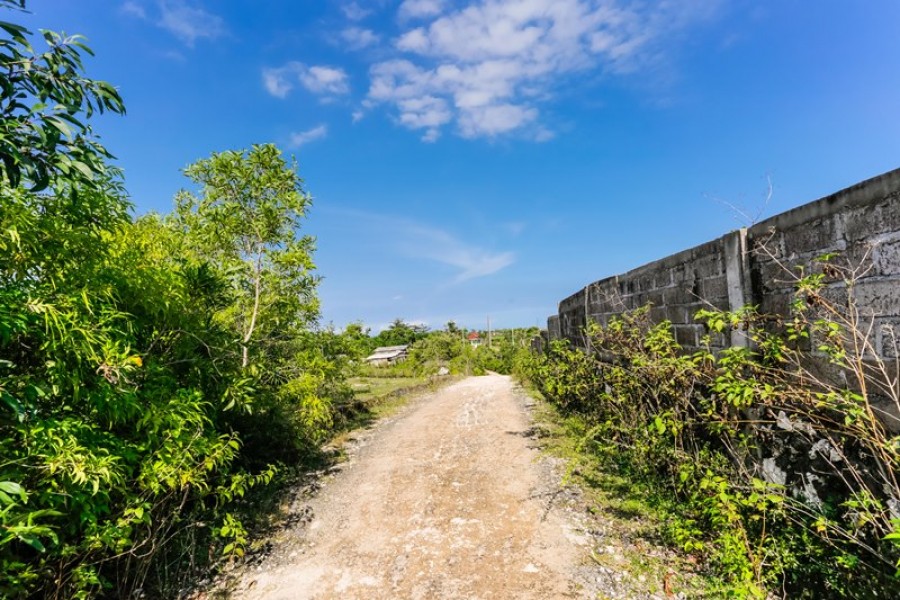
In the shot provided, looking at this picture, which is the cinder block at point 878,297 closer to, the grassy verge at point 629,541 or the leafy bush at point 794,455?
the leafy bush at point 794,455

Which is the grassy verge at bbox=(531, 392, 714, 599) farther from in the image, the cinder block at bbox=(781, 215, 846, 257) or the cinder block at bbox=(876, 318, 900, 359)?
the cinder block at bbox=(781, 215, 846, 257)

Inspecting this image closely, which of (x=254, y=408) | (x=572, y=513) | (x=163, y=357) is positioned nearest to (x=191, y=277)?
(x=163, y=357)

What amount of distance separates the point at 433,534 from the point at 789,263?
3892mm

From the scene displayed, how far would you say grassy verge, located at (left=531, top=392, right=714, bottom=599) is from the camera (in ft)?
9.77

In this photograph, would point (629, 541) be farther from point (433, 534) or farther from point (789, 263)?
point (789, 263)

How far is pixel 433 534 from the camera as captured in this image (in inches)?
162

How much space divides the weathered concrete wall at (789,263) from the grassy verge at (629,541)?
175cm

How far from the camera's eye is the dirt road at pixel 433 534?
3348 mm

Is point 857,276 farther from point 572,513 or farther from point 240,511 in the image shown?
point 240,511

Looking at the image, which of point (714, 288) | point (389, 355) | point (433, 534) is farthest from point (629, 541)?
point (389, 355)

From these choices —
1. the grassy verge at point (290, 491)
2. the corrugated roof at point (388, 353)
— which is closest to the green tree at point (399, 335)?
the corrugated roof at point (388, 353)

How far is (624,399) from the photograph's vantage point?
4914 mm

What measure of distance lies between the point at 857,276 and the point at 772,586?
2.03 meters

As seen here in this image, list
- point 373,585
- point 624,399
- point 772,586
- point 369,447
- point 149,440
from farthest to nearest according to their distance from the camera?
point 369,447
point 624,399
point 373,585
point 149,440
point 772,586
